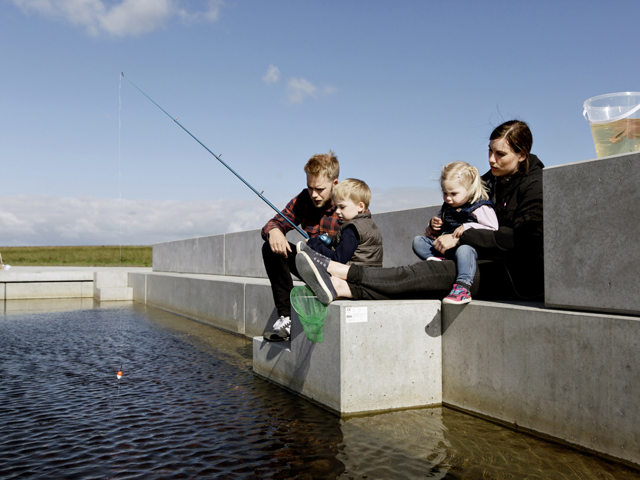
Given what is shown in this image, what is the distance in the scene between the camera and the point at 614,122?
10.3ft

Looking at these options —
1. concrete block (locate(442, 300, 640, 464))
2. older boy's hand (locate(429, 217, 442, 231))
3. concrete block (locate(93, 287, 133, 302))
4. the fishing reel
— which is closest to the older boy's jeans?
concrete block (locate(442, 300, 640, 464))

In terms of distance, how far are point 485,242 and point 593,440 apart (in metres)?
1.16

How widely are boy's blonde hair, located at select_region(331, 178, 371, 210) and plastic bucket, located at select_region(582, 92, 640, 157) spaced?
1412 millimetres

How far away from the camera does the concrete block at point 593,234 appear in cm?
235

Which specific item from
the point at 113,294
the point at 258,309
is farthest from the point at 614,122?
the point at 113,294

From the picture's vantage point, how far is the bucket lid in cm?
315

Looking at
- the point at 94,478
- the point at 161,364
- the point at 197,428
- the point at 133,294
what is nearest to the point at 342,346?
the point at 197,428

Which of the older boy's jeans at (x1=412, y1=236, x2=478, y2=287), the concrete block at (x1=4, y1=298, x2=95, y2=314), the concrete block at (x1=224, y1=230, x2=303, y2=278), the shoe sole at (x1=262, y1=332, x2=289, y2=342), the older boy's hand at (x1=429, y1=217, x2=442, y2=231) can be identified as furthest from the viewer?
the concrete block at (x1=4, y1=298, x2=95, y2=314)

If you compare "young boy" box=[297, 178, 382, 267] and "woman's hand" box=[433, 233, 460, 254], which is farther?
"young boy" box=[297, 178, 382, 267]

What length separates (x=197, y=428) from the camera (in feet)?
9.36

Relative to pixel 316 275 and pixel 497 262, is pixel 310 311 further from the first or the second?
pixel 497 262

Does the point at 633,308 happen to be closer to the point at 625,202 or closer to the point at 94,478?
the point at 625,202

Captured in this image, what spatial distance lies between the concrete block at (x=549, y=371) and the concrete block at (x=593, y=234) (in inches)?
4.5

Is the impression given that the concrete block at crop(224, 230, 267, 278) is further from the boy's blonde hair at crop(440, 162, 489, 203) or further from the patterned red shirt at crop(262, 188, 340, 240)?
the boy's blonde hair at crop(440, 162, 489, 203)
